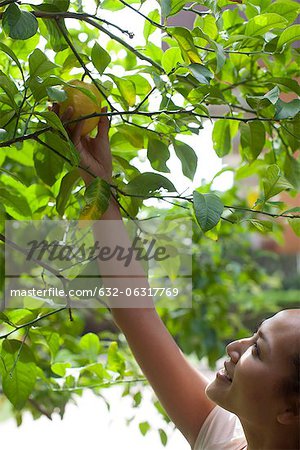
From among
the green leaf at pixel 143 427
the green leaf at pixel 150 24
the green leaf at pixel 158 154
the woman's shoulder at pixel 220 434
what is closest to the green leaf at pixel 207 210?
the green leaf at pixel 158 154

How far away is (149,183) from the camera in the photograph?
0.69m

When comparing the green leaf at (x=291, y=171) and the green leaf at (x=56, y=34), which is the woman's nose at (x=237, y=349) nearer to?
the green leaf at (x=291, y=171)

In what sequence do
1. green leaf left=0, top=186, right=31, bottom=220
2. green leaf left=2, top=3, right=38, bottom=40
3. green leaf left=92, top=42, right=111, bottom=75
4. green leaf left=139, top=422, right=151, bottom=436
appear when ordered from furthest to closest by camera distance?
green leaf left=139, top=422, right=151, bottom=436, green leaf left=0, top=186, right=31, bottom=220, green leaf left=92, top=42, right=111, bottom=75, green leaf left=2, top=3, right=38, bottom=40

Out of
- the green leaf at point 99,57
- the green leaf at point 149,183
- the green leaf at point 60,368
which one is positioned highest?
the green leaf at point 99,57

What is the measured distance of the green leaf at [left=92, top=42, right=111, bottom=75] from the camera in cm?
66

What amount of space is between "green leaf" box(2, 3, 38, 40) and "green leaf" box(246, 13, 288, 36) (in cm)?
23

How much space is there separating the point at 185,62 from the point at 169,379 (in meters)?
0.38

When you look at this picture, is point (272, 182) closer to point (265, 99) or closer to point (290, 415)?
point (265, 99)

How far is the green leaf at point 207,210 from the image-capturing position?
0.60m

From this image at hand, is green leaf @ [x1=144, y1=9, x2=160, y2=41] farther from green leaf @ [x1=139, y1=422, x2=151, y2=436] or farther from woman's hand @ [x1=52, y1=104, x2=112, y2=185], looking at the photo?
green leaf @ [x1=139, y1=422, x2=151, y2=436]

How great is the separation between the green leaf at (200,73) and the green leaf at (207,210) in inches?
3.8

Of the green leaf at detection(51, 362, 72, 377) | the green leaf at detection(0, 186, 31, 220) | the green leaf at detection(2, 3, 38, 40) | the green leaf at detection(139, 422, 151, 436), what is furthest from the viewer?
the green leaf at detection(139, 422, 151, 436)

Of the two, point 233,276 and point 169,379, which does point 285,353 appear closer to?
point 169,379

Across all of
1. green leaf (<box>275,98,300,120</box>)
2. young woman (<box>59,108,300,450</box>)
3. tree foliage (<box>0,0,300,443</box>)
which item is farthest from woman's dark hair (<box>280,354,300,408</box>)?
green leaf (<box>275,98,300,120</box>)
